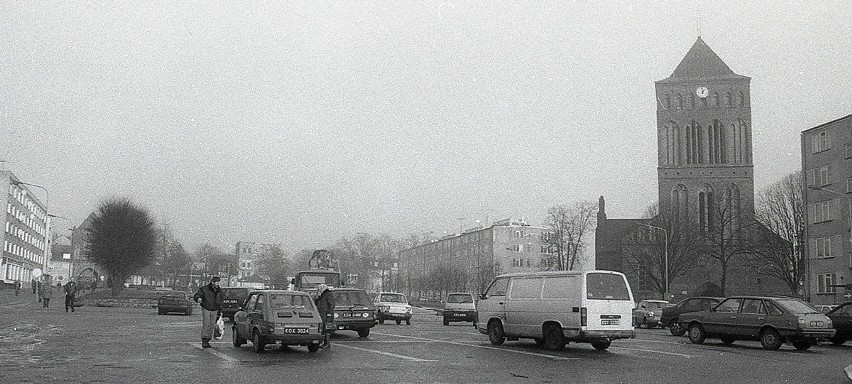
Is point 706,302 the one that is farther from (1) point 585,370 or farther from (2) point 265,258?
(2) point 265,258

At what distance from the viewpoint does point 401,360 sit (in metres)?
15.8

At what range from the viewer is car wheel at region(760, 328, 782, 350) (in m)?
21.2

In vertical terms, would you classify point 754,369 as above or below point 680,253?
below

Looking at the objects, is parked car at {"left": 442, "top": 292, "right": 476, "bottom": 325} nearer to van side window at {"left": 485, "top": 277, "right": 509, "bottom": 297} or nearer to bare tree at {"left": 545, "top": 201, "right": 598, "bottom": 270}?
van side window at {"left": 485, "top": 277, "right": 509, "bottom": 297}

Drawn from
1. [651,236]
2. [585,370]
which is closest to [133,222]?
[651,236]

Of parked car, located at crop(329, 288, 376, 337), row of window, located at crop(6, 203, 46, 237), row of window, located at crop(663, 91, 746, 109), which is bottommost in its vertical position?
parked car, located at crop(329, 288, 376, 337)

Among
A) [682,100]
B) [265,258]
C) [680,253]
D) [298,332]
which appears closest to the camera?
[298,332]

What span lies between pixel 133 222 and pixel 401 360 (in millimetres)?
65299

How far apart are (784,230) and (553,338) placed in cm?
5695

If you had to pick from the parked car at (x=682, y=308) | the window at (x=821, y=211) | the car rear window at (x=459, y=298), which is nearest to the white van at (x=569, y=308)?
the parked car at (x=682, y=308)

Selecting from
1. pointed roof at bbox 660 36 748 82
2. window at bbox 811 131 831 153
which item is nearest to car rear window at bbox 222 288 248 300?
window at bbox 811 131 831 153

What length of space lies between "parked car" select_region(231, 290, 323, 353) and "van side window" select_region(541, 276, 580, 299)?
18.7 ft

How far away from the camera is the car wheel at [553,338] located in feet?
61.3

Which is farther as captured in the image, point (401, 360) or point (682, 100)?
point (682, 100)
